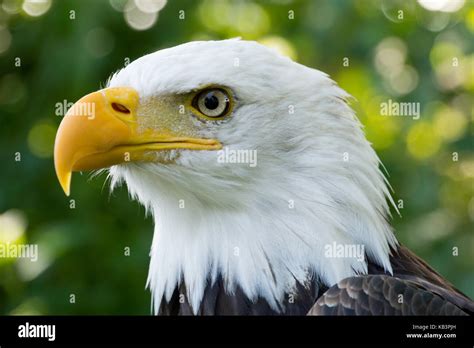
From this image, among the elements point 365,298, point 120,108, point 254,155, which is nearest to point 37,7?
point 120,108

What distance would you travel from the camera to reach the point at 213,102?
260cm

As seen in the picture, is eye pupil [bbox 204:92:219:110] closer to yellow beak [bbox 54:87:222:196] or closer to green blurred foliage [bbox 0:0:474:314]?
yellow beak [bbox 54:87:222:196]

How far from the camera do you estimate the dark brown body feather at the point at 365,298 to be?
2.45 m

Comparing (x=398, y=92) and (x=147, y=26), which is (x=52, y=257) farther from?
(x=398, y=92)

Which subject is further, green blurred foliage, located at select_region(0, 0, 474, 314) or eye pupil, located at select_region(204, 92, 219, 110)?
green blurred foliage, located at select_region(0, 0, 474, 314)

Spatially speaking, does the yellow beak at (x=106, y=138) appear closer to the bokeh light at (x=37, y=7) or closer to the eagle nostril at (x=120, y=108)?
the eagle nostril at (x=120, y=108)

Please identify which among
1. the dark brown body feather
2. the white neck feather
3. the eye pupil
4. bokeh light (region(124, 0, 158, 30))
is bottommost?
the dark brown body feather

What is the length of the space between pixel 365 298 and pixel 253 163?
0.56 meters

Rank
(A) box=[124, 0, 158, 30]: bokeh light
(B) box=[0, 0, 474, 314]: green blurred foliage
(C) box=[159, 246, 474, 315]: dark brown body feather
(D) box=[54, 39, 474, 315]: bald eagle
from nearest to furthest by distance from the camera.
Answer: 1. (C) box=[159, 246, 474, 315]: dark brown body feather
2. (D) box=[54, 39, 474, 315]: bald eagle
3. (B) box=[0, 0, 474, 314]: green blurred foliage
4. (A) box=[124, 0, 158, 30]: bokeh light

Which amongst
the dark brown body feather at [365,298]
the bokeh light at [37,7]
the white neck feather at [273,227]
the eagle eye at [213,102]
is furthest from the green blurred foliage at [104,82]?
the eagle eye at [213,102]

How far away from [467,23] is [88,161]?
2149 millimetres

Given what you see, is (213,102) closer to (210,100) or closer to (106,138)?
(210,100)

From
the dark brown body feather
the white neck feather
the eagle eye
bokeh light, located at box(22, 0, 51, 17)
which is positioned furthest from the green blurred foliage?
the eagle eye

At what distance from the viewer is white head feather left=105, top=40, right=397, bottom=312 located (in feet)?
8.54
